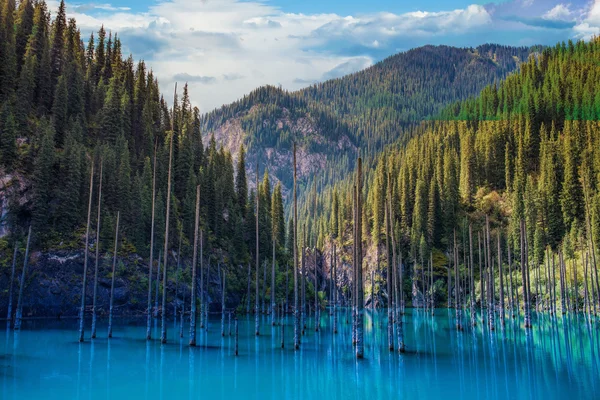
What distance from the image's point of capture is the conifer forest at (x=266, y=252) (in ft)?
102

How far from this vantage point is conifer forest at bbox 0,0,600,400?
30.9m

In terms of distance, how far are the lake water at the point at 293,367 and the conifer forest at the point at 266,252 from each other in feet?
0.82

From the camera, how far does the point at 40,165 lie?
68812mm

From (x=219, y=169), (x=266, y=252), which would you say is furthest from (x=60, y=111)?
(x=266, y=252)

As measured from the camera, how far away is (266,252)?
96.8 metres

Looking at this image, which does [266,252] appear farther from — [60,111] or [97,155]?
[60,111]

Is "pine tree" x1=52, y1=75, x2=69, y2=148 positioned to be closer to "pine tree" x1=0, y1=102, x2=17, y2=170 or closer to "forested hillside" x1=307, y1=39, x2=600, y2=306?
"pine tree" x1=0, y1=102, x2=17, y2=170

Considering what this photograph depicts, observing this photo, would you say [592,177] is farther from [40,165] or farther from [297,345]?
[40,165]

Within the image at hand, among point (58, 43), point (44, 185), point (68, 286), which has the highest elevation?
point (58, 43)

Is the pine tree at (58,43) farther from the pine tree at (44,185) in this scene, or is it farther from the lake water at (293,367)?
the lake water at (293,367)

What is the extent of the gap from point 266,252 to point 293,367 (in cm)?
→ 6475

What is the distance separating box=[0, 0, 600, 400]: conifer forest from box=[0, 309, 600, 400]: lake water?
0.82ft

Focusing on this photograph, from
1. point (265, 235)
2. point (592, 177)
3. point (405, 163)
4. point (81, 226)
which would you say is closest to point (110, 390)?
point (81, 226)

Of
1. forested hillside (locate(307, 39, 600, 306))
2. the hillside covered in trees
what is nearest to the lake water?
the hillside covered in trees
